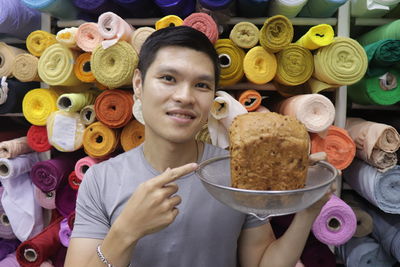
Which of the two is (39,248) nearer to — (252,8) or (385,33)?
(252,8)

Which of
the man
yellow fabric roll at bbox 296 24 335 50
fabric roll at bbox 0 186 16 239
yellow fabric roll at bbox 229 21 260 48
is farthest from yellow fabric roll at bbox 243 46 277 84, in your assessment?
fabric roll at bbox 0 186 16 239

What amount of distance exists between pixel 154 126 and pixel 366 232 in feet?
3.31

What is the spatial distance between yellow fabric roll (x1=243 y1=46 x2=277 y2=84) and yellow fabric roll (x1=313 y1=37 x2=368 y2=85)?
0.59 feet

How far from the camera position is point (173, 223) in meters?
0.77

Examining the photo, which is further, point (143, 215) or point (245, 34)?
point (245, 34)

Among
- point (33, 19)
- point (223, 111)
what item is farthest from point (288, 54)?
point (33, 19)

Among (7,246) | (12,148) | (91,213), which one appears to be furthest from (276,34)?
(7,246)

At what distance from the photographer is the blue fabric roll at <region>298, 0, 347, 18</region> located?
1.03m

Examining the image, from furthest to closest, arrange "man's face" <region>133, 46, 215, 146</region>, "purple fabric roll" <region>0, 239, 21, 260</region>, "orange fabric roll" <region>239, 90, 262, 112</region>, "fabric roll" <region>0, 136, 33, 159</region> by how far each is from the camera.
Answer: "purple fabric roll" <region>0, 239, 21, 260</region> < "fabric roll" <region>0, 136, 33, 159</region> < "orange fabric roll" <region>239, 90, 262, 112</region> < "man's face" <region>133, 46, 215, 146</region>

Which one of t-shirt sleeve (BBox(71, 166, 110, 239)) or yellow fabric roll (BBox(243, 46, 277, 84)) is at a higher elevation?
yellow fabric roll (BBox(243, 46, 277, 84))

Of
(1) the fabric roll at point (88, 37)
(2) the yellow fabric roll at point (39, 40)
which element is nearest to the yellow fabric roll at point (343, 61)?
(1) the fabric roll at point (88, 37)

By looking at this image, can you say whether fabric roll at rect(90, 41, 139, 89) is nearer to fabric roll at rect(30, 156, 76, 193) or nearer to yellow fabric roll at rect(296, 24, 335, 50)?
fabric roll at rect(30, 156, 76, 193)

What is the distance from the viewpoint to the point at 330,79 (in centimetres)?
102

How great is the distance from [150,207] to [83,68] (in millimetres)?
780
